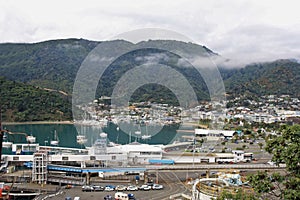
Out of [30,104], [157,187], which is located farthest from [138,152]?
[30,104]

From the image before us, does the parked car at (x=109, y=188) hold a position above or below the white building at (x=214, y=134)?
below

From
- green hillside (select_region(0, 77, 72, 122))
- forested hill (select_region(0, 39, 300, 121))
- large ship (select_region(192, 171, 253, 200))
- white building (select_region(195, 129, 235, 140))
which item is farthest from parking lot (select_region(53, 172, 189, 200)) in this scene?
green hillside (select_region(0, 77, 72, 122))

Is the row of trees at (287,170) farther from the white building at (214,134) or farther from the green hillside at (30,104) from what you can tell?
the green hillside at (30,104)

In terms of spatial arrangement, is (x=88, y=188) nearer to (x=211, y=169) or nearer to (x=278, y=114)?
(x=211, y=169)

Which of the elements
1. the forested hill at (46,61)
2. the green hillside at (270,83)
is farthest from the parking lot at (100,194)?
Answer: the green hillside at (270,83)

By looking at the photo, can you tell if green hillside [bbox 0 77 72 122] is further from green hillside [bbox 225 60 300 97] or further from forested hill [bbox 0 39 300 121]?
green hillside [bbox 225 60 300 97]

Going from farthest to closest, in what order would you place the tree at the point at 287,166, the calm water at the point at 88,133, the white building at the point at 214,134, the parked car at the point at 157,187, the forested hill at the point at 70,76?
the forested hill at the point at 70,76
the calm water at the point at 88,133
the white building at the point at 214,134
the parked car at the point at 157,187
the tree at the point at 287,166
